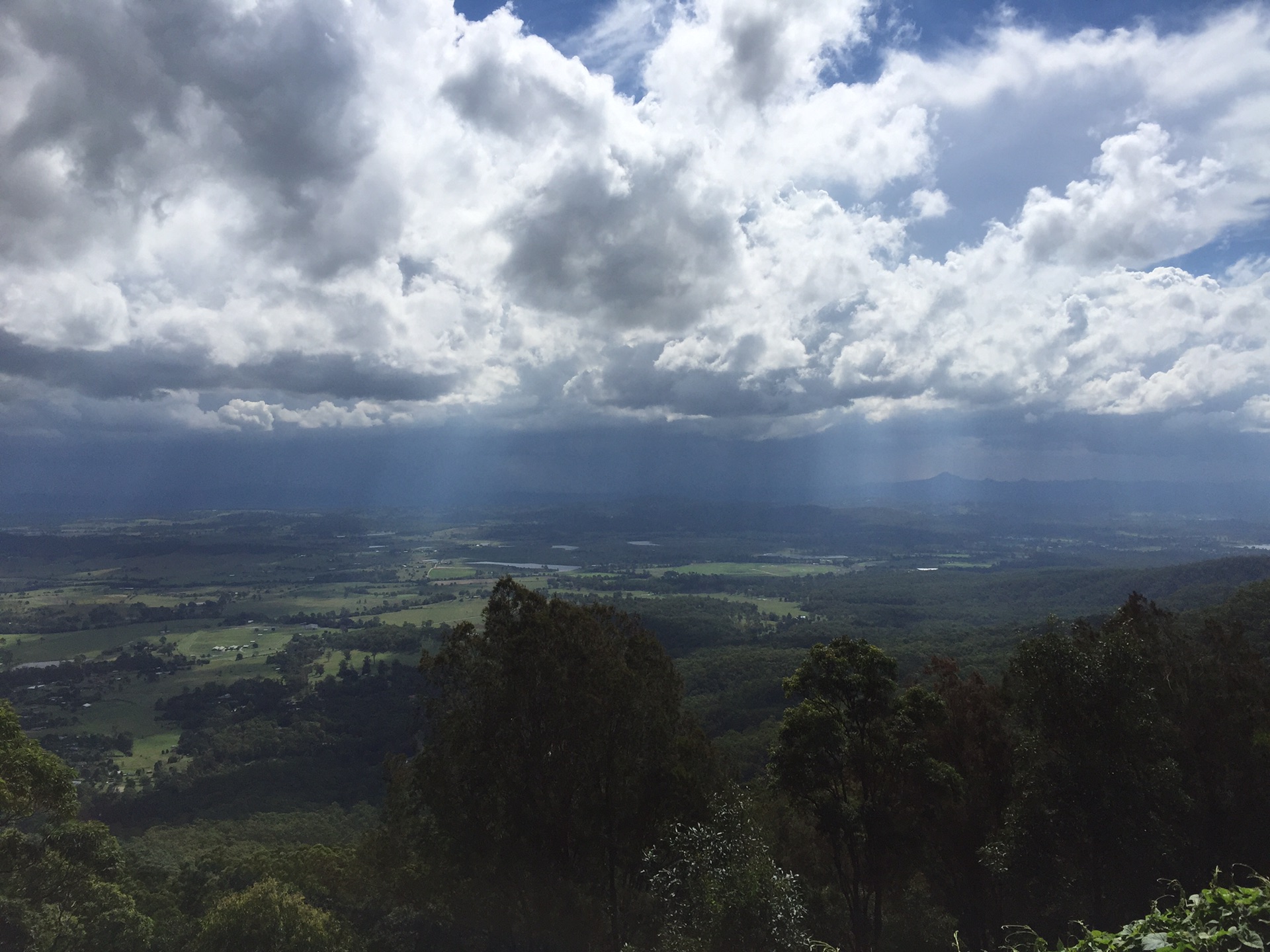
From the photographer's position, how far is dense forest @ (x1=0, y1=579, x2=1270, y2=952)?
1462cm

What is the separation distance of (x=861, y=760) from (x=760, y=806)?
5.39 metres

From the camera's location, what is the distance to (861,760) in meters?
16.5

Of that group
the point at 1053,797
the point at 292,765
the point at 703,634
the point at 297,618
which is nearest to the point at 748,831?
the point at 1053,797

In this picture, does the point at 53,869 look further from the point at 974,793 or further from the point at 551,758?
the point at 974,793

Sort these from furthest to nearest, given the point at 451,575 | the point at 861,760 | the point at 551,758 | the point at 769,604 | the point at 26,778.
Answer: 1. the point at 451,575
2. the point at 769,604
3. the point at 551,758
4. the point at 861,760
5. the point at 26,778

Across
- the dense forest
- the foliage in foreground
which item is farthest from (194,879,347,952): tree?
the foliage in foreground

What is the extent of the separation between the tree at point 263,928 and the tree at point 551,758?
6.43 m

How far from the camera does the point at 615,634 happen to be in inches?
801

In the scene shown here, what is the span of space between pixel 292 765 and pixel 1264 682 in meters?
77.9

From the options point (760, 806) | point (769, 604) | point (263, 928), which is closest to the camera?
point (760, 806)

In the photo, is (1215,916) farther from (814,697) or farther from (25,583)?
(25,583)

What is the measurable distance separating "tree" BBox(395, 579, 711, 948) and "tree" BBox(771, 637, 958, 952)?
4043 millimetres

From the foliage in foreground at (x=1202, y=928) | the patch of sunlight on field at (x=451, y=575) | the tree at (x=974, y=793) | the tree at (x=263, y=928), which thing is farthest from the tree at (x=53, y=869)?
the patch of sunlight on field at (x=451, y=575)

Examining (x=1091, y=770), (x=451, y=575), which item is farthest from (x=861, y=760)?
(x=451, y=575)
